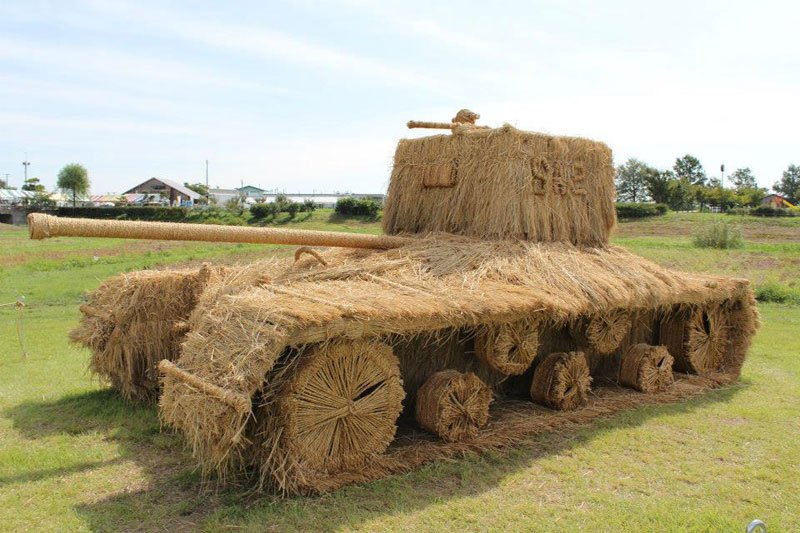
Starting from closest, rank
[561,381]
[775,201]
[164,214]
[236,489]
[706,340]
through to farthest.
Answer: [236,489]
[561,381]
[706,340]
[164,214]
[775,201]

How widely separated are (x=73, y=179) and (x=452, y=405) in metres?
72.4

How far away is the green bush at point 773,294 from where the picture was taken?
60.3 feet

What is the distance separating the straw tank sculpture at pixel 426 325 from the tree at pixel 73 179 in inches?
2704

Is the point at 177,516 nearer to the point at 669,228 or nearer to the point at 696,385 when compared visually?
the point at 696,385

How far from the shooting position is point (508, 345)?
716 cm

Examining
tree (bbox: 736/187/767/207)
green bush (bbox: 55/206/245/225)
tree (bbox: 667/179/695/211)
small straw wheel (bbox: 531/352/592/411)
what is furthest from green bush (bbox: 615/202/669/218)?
small straw wheel (bbox: 531/352/592/411)

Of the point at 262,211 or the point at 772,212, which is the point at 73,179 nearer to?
the point at 262,211

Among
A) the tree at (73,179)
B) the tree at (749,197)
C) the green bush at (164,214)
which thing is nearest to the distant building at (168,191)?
the tree at (73,179)

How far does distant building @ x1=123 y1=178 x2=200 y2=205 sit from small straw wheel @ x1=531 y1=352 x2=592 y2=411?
72877 mm

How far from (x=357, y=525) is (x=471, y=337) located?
265 centimetres

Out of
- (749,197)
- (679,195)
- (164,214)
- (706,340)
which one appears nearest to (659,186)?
(679,195)

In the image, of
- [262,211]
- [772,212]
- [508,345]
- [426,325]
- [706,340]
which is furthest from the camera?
[262,211]

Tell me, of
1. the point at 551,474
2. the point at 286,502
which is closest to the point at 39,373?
the point at 286,502

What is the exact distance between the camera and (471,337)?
7.33 meters
